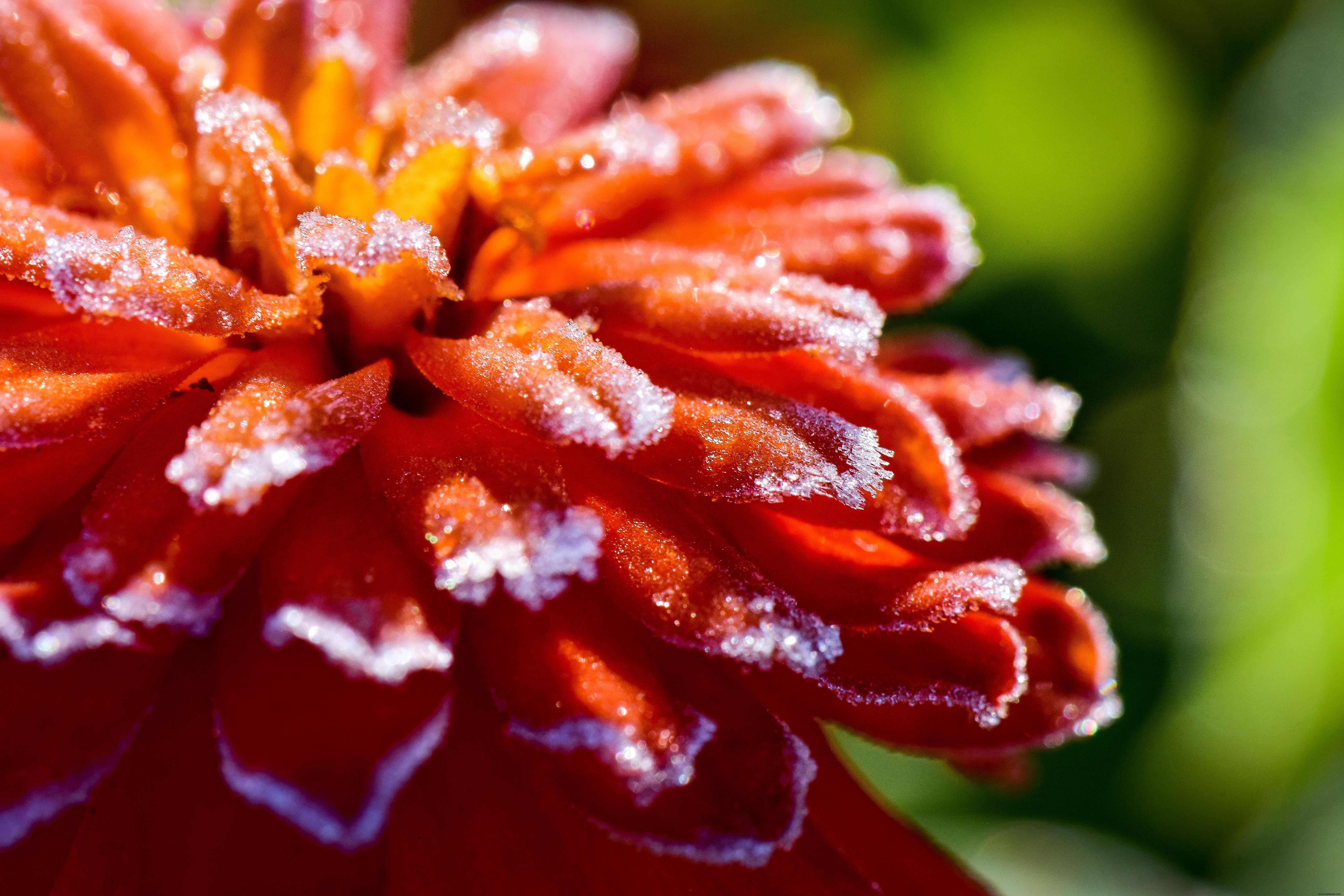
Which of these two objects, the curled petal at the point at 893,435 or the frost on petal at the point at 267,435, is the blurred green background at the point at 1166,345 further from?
the frost on petal at the point at 267,435

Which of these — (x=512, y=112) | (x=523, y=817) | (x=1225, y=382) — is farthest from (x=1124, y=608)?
(x=523, y=817)

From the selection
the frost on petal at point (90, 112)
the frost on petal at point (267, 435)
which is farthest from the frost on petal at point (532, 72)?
the frost on petal at point (267, 435)

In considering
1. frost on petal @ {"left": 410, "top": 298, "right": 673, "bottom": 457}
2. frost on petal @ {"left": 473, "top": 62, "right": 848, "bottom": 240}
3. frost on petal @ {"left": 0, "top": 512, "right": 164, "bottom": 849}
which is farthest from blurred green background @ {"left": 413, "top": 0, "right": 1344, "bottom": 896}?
frost on petal @ {"left": 0, "top": 512, "right": 164, "bottom": 849}

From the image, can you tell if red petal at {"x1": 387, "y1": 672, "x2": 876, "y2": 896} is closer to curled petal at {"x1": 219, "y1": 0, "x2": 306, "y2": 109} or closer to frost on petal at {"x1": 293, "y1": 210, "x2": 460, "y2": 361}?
frost on petal at {"x1": 293, "y1": 210, "x2": 460, "y2": 361}

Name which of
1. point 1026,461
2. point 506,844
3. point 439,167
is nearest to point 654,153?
point 439,167

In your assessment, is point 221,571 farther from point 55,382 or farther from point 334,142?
point 334,142

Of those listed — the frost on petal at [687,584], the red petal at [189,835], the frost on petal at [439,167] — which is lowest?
the red petal at [189,835]

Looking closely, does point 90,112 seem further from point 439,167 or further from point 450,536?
point 450,536
